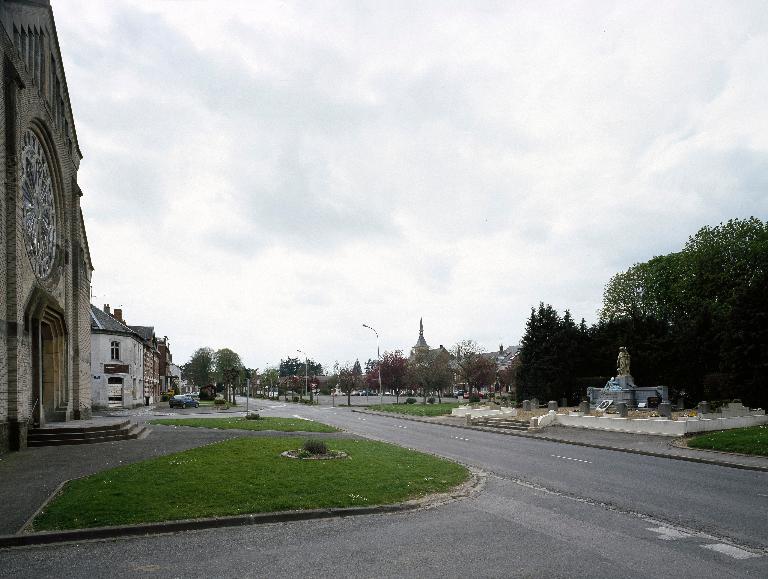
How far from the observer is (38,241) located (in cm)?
2291

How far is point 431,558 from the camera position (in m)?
7.40

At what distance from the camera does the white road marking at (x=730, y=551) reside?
7.56 metres

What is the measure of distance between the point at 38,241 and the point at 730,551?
80.5 feet

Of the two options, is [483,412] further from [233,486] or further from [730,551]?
[730,551]

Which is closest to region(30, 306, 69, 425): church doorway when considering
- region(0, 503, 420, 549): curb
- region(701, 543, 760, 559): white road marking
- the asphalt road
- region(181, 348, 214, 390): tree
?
region(0, 503, 420, 549): curb

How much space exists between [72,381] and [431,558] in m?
24.8

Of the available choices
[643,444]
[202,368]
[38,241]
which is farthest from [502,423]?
[202,368]

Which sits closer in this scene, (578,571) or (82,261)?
(578,571)

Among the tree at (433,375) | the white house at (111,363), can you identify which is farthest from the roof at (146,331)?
the tree at (433,375)

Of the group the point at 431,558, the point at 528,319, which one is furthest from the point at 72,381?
the point at 528,319

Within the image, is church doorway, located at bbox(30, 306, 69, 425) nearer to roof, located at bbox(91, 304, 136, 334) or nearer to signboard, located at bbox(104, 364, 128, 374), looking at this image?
roof, located at bbox(91, 304, 136, 334)

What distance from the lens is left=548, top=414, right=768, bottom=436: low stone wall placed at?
80.8 ft

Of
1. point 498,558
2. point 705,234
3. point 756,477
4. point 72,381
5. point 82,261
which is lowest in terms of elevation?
point 756,477

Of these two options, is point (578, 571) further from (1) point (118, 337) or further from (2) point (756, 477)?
(1) point (118, 337)
